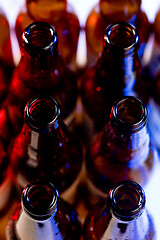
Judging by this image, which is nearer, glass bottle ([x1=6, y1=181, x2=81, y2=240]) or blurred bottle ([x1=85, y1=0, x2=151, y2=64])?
glass bottle ([x1=6, y1=181, x2=81, y2=240])

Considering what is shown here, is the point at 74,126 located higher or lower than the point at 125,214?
lower

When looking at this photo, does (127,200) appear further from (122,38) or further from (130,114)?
(122,38)

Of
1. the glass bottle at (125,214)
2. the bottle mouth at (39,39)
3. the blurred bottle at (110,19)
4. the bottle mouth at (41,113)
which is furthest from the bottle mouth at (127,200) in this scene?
the blurred bottle at (110,19)

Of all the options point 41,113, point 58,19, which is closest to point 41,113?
point 41,113

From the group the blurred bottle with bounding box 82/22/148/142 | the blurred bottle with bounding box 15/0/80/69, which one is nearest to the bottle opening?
the blurred bottle with bounding box 82/22/148/142

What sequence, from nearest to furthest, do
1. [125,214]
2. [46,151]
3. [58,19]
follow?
[125,214]
[46,151]
[58,19]

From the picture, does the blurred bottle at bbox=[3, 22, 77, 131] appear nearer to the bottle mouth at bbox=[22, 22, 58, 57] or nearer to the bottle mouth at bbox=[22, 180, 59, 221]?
the bottle mouth at bbox=[22, 22, 58, 57]
